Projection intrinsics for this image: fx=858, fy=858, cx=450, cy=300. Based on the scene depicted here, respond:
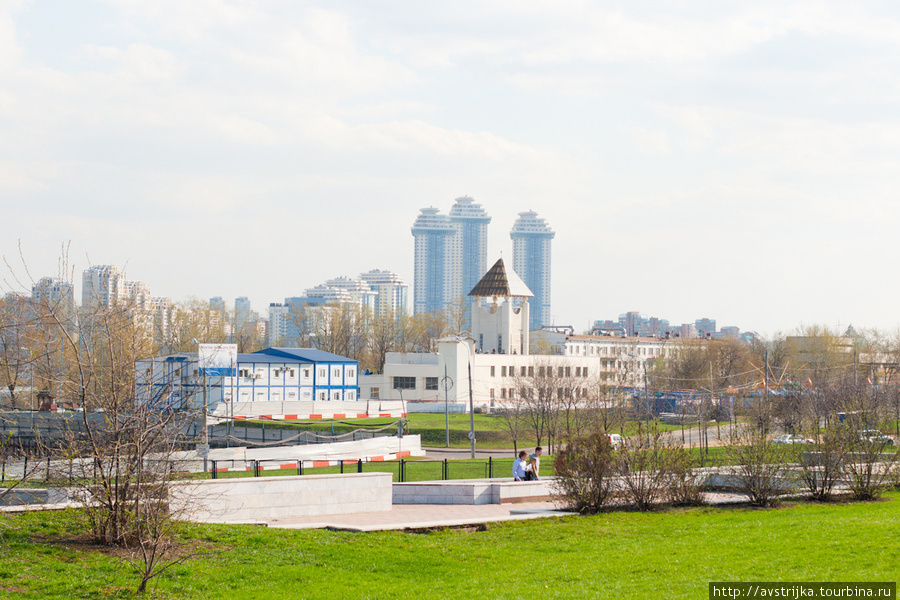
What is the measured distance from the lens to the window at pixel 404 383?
226 feet

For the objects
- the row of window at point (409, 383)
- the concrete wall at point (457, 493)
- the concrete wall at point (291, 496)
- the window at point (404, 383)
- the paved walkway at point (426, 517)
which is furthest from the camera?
the window at point (404, 383)

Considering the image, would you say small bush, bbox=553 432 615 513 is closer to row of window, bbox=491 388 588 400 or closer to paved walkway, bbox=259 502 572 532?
paved walkway, bbox=259 502 572 532

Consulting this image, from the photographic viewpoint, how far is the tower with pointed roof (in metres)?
75.2

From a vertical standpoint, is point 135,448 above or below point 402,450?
above

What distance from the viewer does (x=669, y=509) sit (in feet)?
58.1

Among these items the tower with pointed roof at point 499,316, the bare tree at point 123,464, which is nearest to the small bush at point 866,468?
the bare tree at point 123,464

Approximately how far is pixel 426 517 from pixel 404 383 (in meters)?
51.9

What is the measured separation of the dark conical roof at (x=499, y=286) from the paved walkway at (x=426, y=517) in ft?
184

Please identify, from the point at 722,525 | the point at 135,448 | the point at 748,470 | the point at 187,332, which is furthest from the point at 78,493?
the point at 187,332

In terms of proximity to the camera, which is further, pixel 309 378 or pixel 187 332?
pixel 187 332

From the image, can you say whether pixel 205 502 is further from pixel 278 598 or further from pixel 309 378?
pixel 309 378

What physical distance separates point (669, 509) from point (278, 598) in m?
9.89

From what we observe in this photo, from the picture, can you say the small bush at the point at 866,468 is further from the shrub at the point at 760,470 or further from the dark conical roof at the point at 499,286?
the dark conical roof at the point at 499,286

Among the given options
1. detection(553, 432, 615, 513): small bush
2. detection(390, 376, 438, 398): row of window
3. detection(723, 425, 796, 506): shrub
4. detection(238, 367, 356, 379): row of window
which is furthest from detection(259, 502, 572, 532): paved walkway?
detection(390, 376, 438, 398): row of window
